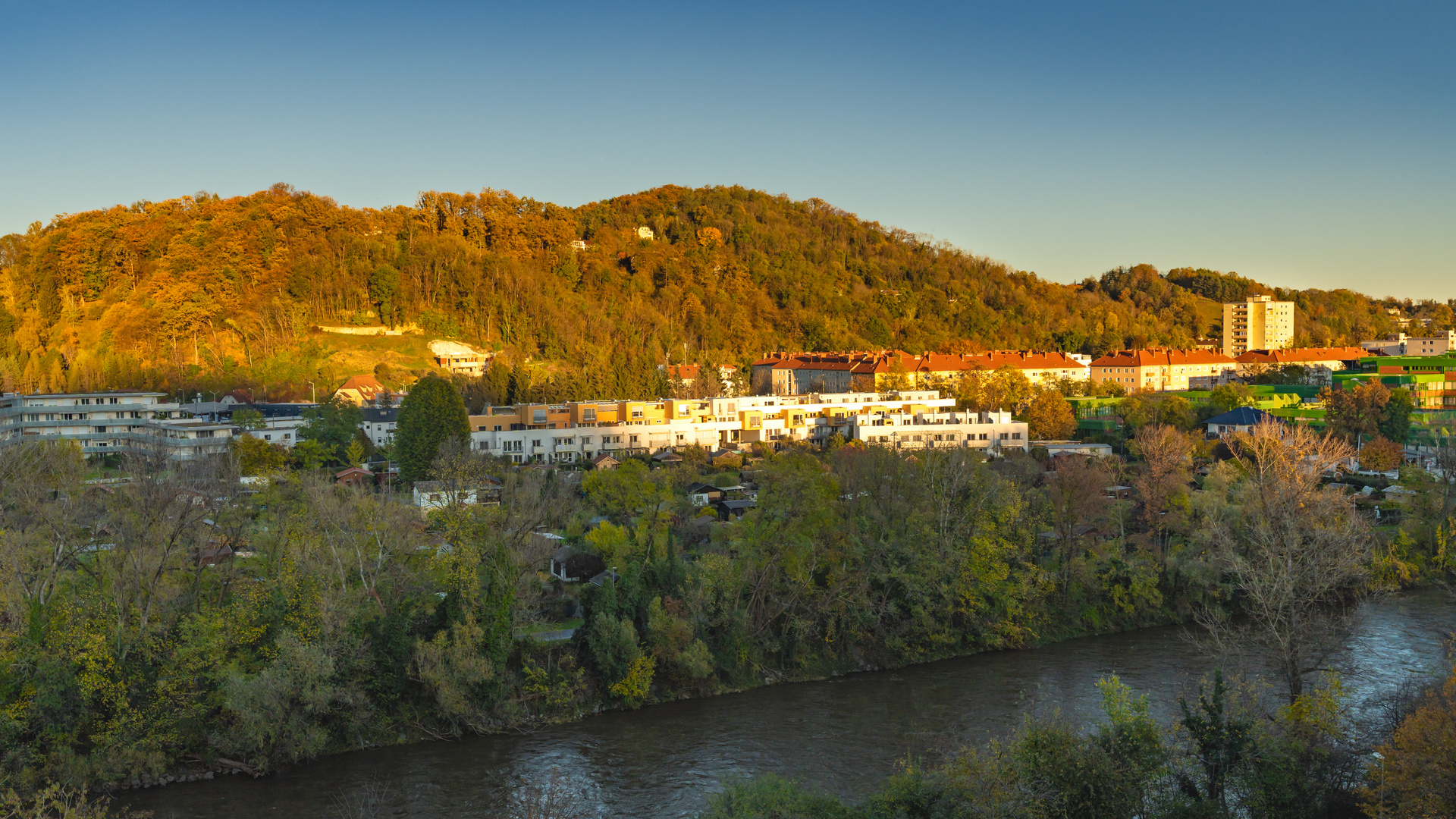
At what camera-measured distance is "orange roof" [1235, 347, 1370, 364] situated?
49569 mm

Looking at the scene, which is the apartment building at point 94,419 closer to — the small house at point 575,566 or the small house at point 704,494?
the small house at point 704,494

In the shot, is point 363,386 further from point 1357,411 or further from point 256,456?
point 1357,411

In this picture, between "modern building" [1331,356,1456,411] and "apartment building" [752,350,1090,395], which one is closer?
"modern building" [1331,356,1456,411]

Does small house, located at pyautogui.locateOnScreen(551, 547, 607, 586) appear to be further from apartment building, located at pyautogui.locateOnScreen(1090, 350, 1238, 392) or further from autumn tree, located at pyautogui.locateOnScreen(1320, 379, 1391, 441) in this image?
apartment building, located at pyautogui.locateOnScreen(1090, 350, 1238, 392)

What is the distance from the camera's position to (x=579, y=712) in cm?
1201

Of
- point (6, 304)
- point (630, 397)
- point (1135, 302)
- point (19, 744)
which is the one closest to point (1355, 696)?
point (19, 744)

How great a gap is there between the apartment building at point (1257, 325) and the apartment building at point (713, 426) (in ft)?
152

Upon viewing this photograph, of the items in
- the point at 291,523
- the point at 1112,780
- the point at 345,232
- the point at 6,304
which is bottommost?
the point at 1112,780

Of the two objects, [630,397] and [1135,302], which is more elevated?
[1135,302]

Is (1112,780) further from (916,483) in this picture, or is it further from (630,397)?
(630,397)

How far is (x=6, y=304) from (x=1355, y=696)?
152 ft

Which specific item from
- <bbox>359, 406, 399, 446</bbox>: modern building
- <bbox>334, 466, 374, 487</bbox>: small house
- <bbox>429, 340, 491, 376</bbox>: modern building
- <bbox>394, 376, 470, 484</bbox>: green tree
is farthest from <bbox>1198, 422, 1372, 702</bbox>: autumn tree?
<bbox>429, 340, 491, 376</bbox>: modern building

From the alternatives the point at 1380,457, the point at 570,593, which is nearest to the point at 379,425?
the point at 570,593

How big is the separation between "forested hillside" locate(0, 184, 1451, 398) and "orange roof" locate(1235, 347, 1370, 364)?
8.20 metres
